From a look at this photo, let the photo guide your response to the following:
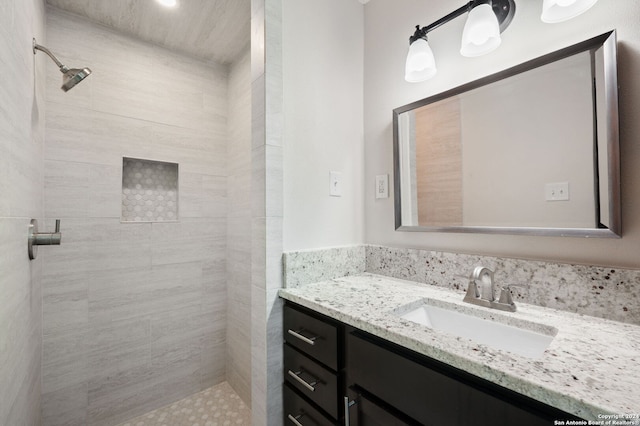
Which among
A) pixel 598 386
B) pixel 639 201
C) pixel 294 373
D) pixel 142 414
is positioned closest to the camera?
pixel 598 386

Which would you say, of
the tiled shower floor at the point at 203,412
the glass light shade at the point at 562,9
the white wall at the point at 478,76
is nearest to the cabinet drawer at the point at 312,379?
the white wall at the point at 478,76

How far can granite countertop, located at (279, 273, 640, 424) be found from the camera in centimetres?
46

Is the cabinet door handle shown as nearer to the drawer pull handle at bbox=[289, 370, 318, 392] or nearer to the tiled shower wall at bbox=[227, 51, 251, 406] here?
the drawer pull handle at bbox=[289, 370, 318, 392]

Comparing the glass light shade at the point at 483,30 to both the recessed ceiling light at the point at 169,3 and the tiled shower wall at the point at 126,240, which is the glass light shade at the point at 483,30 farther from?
the tiled shower wall at the point at 126,240

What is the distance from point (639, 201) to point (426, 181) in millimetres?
654

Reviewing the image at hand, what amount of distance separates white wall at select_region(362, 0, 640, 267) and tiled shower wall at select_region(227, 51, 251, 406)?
92cm

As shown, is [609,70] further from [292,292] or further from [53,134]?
[53,134]

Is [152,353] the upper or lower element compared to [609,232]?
lower

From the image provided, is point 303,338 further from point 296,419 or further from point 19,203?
point 19,203

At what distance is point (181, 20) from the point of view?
168 cm

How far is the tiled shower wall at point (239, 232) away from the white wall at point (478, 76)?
3.00 feet

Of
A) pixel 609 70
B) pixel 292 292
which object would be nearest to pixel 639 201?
pixel 609 70

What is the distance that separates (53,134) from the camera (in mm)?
1550

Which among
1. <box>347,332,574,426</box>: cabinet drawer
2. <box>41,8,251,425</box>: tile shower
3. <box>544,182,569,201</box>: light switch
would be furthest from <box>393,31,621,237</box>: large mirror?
<box>41,8,251,425</box>: tile shower
